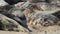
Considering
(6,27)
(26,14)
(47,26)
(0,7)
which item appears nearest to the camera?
(6,27)

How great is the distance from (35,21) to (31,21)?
9 cm

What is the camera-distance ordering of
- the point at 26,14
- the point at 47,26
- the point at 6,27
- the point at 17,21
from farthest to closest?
the point at 26,14, the point at 47,26, the point at 17,21, the point at 6,27

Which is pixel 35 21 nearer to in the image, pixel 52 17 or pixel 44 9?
pixel 52 17

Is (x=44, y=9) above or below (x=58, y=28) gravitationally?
above

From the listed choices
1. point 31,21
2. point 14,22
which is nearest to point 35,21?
point 31,21

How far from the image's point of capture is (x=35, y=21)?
3.52 m

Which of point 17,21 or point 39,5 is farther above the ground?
point 39,5

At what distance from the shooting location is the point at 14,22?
2986 millimetres

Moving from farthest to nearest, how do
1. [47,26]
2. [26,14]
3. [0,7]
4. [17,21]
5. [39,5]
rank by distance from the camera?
[39,5]
[0,7]
[26,14]
[47,26]
[17,21]

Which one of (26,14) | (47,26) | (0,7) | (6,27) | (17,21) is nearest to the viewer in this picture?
(6,27)

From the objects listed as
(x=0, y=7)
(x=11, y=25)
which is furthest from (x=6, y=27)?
(x=0, y=7)

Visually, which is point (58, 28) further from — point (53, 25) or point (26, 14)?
point (26, 14)

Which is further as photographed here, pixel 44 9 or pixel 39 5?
pixel 39 5

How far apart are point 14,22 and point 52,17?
836 mm
